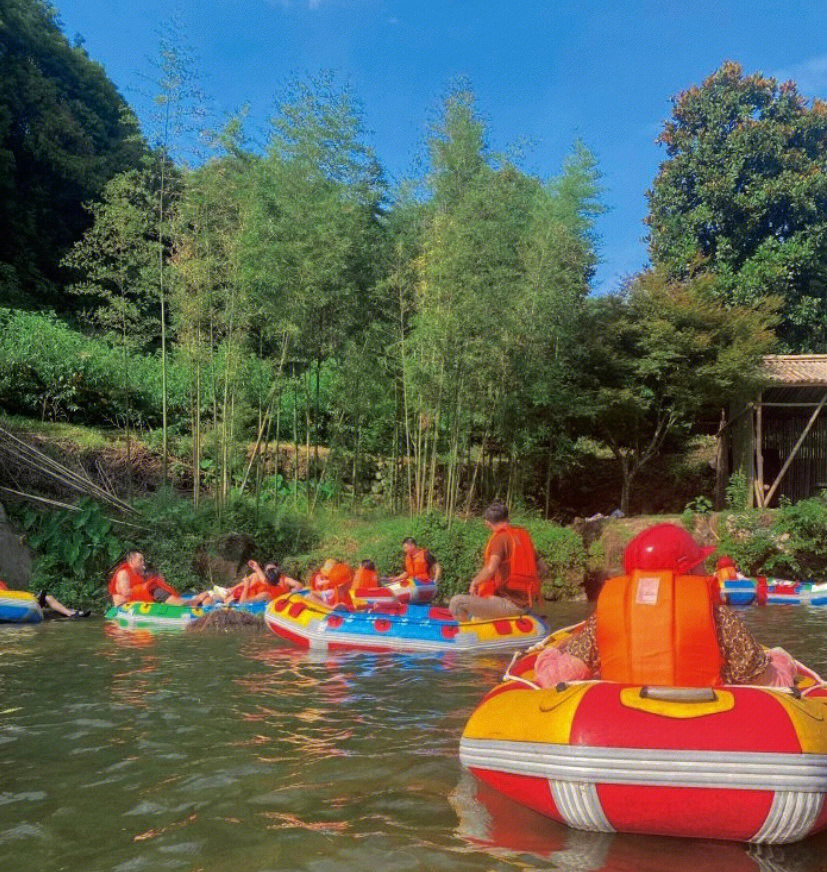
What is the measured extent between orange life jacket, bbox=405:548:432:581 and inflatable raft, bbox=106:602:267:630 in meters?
1.88

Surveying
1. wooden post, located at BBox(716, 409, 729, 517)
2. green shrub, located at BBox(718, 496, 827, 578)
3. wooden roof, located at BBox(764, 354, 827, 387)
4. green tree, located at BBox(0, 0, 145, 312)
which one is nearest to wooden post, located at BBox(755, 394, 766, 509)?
wooden roof, located at BBox(764, 354, 827, 387)

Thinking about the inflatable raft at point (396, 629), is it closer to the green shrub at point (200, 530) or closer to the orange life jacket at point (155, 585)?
the orange life jacket at point (155, 585)

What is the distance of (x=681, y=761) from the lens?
9.87ft

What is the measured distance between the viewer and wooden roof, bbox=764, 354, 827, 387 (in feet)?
53.7

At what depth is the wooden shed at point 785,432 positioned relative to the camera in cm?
1647

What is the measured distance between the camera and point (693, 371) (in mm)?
15945

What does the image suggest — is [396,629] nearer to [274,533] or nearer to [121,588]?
[121,588]

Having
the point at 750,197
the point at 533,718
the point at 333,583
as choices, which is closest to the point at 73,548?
the point at 333,583

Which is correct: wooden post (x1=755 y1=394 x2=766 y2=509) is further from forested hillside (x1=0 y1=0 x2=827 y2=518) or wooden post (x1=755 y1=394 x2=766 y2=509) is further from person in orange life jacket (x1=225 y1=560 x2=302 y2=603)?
person in orange life jacket (x1=225 y1=560 x2=302 y2=603)

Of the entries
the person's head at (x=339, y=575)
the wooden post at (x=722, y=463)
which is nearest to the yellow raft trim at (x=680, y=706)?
the person's head at (x=339, y=575)

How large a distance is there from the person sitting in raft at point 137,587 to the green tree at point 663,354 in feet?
25.8

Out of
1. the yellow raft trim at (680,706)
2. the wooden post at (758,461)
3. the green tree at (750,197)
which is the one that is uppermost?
the green tree at (750,197)

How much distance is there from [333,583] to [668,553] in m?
7.07

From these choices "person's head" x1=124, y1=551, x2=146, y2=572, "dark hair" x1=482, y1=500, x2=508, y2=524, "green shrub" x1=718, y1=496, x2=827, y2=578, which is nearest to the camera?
"dark hair" x1=482, y1=500, x2=508, y2=524
